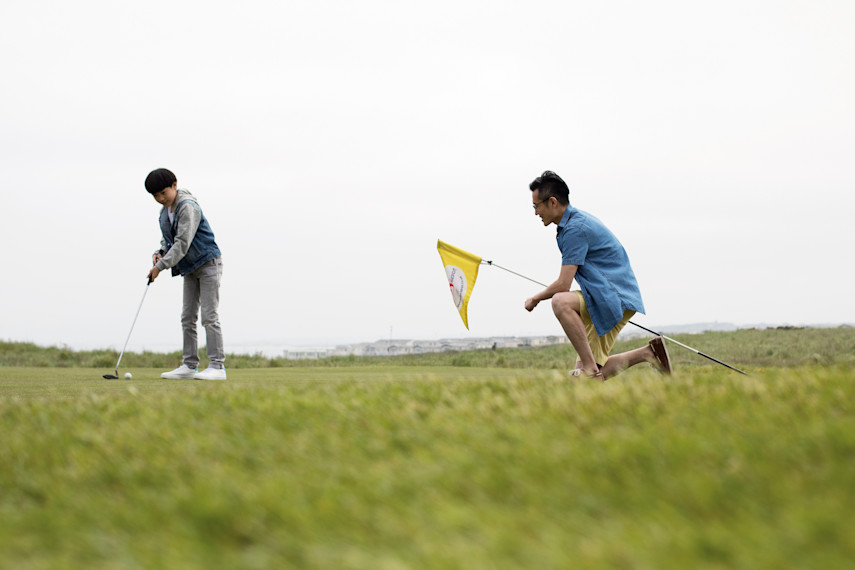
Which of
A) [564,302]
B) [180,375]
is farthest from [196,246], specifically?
[564,302]

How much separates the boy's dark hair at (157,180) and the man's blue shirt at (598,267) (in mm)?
4108

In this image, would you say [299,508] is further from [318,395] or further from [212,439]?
[318,395]

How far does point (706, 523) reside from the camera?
194 cm

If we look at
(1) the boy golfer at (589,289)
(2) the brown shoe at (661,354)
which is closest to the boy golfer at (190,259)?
(1) the boy golfer at (589,289)

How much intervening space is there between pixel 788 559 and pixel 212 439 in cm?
213

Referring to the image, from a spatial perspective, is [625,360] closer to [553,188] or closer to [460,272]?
[553,188]

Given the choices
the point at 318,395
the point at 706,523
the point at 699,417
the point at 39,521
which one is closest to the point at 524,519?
the point at 706,523

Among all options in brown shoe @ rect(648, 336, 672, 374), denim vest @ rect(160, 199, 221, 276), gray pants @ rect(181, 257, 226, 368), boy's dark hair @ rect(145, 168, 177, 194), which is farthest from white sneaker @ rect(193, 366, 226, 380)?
brown shoe @ rect(648, 336, 672, 374)

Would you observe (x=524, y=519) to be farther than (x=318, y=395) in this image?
No

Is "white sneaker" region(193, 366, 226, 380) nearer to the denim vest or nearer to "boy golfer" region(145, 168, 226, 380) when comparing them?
"boy golfer" region(145, 168, 226, 380)

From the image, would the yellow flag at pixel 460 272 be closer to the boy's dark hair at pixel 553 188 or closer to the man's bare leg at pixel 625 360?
the boy's dark hair at pixel 553 188

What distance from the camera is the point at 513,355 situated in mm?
13117

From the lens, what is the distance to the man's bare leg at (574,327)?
5.79 m

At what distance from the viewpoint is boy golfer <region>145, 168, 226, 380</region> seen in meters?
7.52
